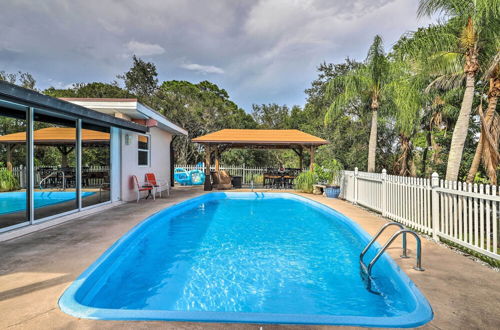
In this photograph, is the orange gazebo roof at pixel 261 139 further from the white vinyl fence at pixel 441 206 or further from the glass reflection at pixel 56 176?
the glass reflection at pixel 56 176

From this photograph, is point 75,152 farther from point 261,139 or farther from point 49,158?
point 49,158

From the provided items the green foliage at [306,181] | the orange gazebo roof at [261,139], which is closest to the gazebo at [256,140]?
the orange gazebo roof at [261,139]

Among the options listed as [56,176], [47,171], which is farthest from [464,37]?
[47,171]

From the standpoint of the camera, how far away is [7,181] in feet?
36.2

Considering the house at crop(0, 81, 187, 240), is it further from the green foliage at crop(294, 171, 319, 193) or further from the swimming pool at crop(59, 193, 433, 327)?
the green foliage at crop(294, 171, 319, 193)

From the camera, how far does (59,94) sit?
2470cm

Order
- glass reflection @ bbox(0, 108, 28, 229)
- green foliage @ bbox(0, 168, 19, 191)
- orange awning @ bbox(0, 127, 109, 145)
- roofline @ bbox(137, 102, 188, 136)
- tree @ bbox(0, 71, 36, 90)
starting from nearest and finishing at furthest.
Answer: glass reflection @ bbox(0, 108, 28, 229) < roofline @ bbox(137, 102, 188, 136) < green foliage @ bbox(0, 168, 19, 191) < orange awning @ bbox(0, 127, 109, 145) < tree @ bbox(0, 71, 36, 90)

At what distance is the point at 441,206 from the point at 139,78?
2916 cm

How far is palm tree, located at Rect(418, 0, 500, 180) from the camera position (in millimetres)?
5547

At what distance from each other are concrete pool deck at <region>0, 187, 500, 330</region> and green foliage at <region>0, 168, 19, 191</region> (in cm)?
885

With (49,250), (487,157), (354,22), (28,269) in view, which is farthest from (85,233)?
(354,22)

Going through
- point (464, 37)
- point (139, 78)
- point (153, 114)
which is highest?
point (139, 78)

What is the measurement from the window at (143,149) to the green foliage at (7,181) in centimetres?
629

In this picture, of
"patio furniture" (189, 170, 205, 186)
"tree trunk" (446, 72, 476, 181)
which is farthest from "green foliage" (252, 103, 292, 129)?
"tree trunk" (446, 72, 476, 181)
